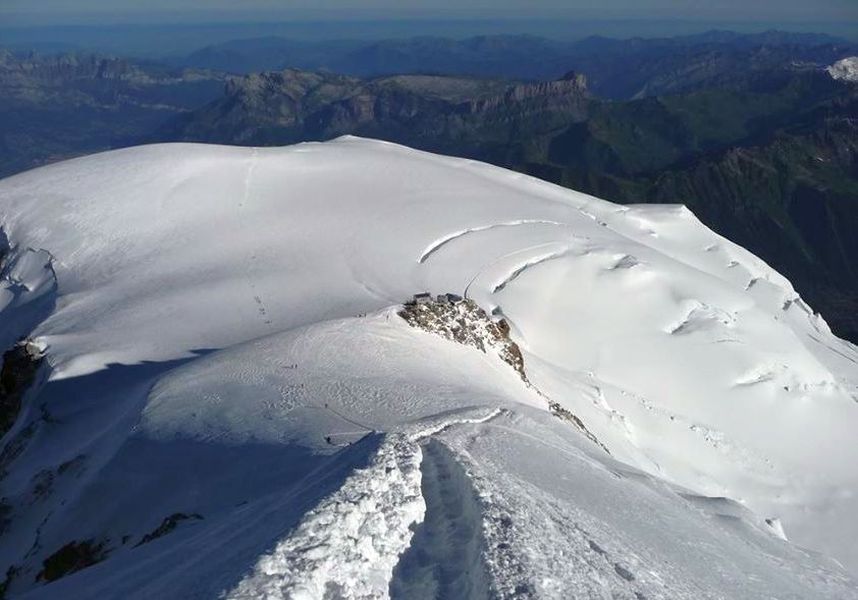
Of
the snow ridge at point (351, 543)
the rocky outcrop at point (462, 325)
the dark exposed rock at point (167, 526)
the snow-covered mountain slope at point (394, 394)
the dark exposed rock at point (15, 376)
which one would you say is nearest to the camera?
the snow ridge at point (351, 543)

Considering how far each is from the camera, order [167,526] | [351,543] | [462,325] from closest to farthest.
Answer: [351,543], [167,526], [462,325]

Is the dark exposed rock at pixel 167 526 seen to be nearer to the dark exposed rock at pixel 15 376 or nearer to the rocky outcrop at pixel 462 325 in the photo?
the dark exposed rock at pixel 15 376

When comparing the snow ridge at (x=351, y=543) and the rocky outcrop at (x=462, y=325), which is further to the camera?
the rocky outcrop at (x=462, y=325)

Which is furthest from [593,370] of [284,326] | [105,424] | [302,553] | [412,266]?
[302,553]

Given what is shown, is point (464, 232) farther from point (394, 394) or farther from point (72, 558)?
point (72, 558)

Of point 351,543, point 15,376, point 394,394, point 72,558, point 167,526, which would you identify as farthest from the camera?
point 15,376

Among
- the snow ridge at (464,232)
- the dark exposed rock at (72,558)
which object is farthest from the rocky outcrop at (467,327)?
the dark exposed rock at (72,558)

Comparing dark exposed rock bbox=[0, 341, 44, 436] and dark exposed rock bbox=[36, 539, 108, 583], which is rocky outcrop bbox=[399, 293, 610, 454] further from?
dark exposed rock bbox=[36, 539, 108, 583]

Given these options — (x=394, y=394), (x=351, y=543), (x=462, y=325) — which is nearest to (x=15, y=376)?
(x=394, y=394)

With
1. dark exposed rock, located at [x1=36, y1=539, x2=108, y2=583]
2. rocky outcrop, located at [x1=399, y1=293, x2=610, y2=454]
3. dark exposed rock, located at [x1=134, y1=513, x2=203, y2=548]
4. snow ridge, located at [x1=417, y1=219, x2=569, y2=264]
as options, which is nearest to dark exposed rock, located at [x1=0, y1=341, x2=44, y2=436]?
dark exposed rock, located at [x1=36, y1=539, x2=108, y2=583]

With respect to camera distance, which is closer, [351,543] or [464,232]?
[351,543]
